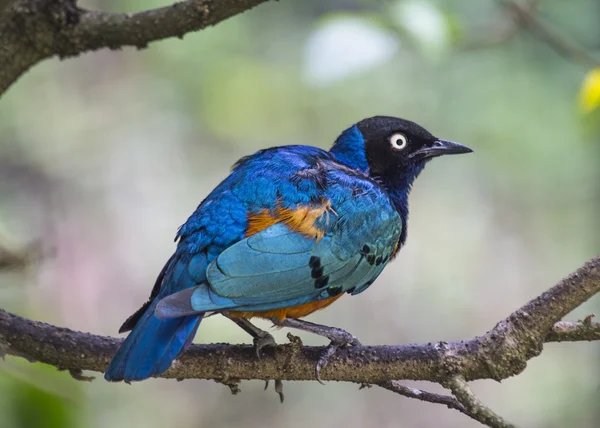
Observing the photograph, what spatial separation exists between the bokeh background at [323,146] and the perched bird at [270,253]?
328 centimetres

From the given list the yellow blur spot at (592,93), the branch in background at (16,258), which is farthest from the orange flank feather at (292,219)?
the branch in background at (16,258)

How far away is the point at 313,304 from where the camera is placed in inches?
145

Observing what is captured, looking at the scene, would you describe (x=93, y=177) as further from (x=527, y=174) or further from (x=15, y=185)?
(x=527, y=174)

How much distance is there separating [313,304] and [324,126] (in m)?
4.44

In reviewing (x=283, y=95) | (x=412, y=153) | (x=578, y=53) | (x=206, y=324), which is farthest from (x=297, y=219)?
(x=283, y=95)

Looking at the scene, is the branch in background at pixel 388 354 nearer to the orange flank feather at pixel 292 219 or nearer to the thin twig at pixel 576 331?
the thin twig at pixel 576 331

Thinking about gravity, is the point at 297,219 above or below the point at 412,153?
below

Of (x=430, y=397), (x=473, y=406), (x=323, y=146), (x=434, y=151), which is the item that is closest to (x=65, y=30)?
(x=434, y=151)

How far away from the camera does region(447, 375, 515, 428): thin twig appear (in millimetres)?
2631

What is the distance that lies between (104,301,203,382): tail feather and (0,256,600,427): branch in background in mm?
204

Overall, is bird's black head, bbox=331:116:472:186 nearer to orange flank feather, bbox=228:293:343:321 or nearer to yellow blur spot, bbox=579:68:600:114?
yellow blur spot, bbox=579:68:600:114

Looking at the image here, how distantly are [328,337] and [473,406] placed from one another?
86 centimetres

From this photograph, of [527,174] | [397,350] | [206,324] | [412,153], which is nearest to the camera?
[397,350]

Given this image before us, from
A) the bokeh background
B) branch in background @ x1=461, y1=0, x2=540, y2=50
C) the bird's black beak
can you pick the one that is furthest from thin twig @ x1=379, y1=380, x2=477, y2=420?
the bokeh background
